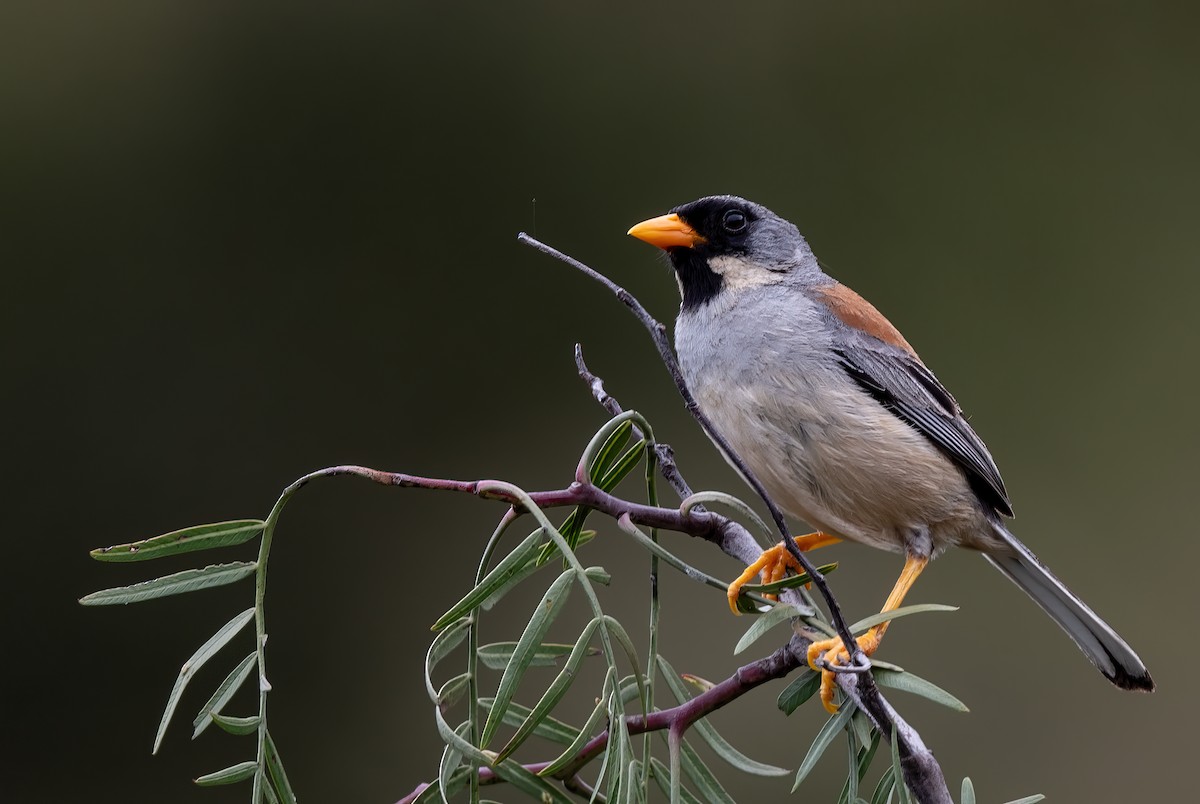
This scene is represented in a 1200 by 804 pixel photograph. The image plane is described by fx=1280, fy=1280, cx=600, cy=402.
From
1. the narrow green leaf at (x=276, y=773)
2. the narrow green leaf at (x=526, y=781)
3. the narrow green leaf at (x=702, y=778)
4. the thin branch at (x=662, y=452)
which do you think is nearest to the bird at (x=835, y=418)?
the thin branch at (x=662, y=452)

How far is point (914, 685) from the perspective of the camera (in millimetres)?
1773

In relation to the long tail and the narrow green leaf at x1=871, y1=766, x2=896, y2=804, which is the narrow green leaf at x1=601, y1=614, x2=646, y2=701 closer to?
the narrow green leaf at x1=871, y1=766, x2=896, y2=804

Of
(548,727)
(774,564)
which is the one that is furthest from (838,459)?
(548,727)

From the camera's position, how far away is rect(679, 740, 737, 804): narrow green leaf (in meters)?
2.01

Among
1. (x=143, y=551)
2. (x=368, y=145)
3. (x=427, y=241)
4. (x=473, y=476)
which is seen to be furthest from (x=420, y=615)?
(x=143, y=551)

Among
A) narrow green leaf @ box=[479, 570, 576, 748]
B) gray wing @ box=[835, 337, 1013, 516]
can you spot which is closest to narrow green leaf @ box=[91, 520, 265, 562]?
narrow green leaf @ box=[479, 570, 576, 748]

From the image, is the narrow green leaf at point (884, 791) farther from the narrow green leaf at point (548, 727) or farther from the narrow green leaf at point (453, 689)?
the narrow green leaf at point (453, 689)

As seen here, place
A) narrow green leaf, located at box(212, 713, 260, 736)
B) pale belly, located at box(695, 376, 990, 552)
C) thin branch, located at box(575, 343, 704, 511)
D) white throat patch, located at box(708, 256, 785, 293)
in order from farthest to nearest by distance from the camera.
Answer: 1. white throat patch, located at box(708, 256, 785, 293)
2. pale belly, located at box(695, 376, 990, 552)
3. thin branch, located at box(575, 343, 704, 511)
4. narrow green leaf, located at box(212, 713, 260, 736)

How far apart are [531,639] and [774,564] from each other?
1527mm

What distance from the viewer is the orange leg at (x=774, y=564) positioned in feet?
7.18

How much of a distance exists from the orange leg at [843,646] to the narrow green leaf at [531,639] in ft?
1.24

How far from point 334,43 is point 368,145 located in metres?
0.61

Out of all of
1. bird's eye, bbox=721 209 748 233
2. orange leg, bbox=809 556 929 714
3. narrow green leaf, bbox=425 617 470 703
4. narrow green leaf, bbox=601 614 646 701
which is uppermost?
bird's eye, bbox=721 209 748 233

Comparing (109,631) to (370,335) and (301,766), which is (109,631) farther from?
(370,335)
